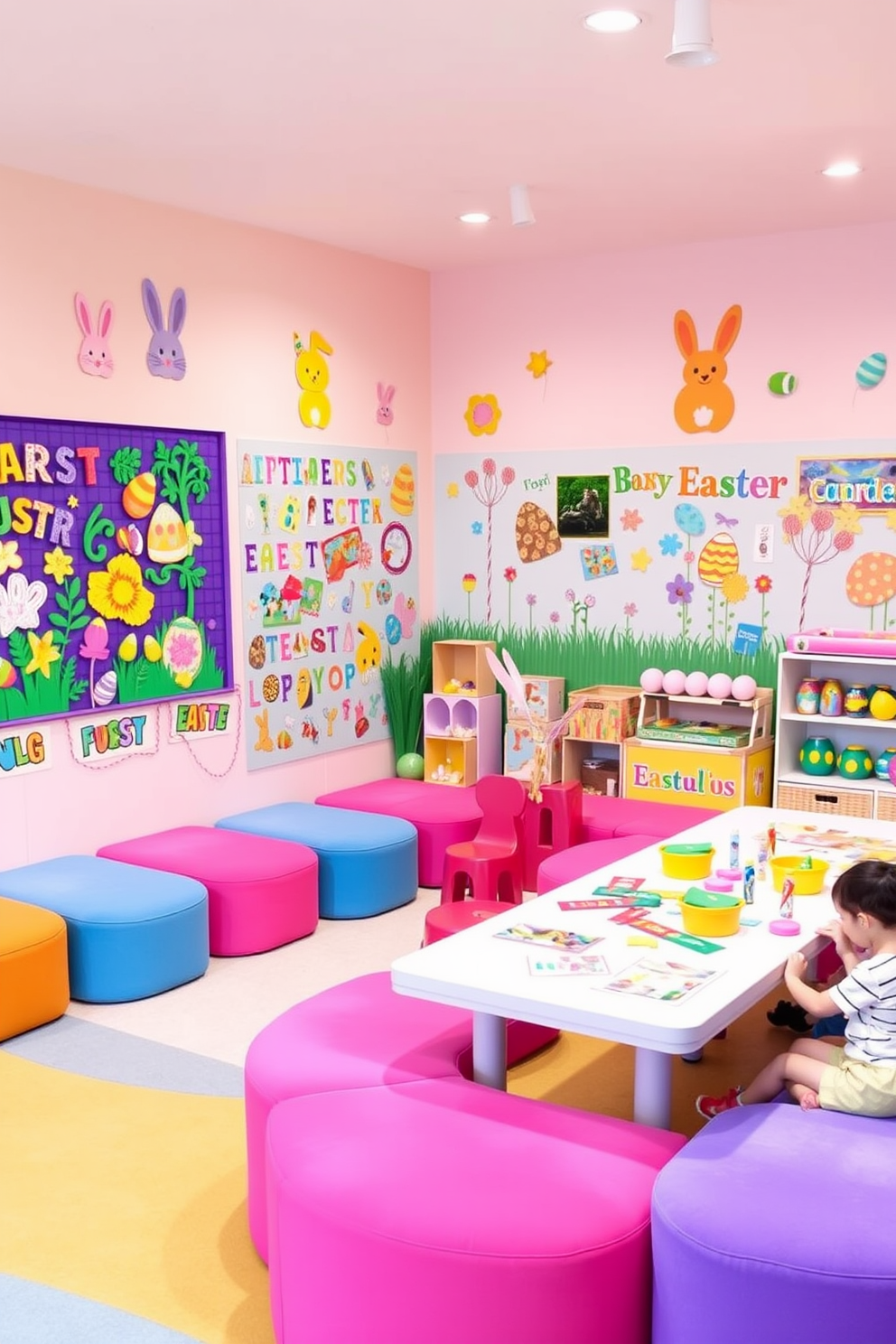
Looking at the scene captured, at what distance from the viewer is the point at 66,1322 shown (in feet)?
8.31

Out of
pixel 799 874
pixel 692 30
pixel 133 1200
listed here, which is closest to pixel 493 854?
pixel 799 874

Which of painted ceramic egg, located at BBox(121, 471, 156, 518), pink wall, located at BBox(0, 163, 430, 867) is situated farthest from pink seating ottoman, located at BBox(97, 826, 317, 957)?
painted ceramic egg, located at BBox(121, 471, 156, 518)

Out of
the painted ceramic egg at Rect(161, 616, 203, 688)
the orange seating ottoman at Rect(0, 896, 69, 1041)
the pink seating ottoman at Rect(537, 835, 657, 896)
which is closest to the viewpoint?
the orange seating ottoman at Rect(0, 896, 69, 1041)

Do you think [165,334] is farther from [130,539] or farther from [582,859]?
[582,859]

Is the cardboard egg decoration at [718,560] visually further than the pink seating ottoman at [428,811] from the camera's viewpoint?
Yes

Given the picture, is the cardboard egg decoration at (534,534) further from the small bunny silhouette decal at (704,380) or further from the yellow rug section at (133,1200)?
the yellow rug section at (133,1200)

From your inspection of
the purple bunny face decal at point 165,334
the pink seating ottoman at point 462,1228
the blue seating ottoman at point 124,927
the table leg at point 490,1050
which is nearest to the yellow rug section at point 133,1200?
the pink seating ottoman at point 462,1228

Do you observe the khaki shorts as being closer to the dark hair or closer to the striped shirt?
the striped shirt

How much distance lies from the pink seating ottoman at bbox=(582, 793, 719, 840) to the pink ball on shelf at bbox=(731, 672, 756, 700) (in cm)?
55

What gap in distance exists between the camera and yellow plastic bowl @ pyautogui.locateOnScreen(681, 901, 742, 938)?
2.84 m

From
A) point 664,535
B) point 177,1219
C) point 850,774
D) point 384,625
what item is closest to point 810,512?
point 664,535

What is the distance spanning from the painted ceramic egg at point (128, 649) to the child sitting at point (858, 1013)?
9.77 ft

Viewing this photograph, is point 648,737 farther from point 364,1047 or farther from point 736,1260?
point 736,1260

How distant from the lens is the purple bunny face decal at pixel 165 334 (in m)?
4.86
